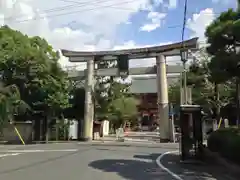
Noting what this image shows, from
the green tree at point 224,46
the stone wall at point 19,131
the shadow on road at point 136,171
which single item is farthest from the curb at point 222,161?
the stone wall at point 19,131

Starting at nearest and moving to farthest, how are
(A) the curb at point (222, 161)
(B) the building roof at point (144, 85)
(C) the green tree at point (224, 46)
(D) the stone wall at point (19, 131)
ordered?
(A) the curb at point (222, 161), (C) the green tree at point (224, 46), (D) the stone wall at point (19, 131), (B) the building roof at point (144, 85)

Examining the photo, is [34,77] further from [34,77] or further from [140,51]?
[140,51]

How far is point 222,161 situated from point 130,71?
2054cm

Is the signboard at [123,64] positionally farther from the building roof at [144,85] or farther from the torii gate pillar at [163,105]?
the building roof at [144,85]

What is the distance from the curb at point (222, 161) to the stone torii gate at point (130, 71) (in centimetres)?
1376

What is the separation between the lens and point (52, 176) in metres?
10.2

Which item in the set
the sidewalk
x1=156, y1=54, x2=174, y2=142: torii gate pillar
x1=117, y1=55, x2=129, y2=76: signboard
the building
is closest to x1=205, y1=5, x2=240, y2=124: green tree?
the sidewalk

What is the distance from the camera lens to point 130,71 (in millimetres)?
33156

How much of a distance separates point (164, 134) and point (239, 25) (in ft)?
67.5

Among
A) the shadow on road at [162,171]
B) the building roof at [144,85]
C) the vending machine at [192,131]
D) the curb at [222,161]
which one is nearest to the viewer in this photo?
the shadow on road at [162,171]

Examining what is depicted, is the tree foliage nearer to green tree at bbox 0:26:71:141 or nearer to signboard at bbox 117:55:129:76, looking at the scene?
green tree at bbox 0:26:71:141

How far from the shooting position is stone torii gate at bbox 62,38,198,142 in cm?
3114

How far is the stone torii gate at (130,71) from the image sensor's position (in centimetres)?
3114

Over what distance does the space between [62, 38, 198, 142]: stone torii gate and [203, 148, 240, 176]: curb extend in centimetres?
1376
